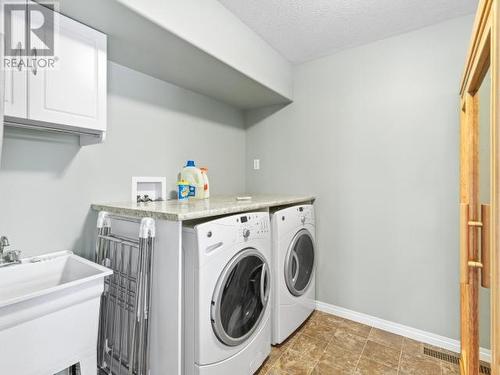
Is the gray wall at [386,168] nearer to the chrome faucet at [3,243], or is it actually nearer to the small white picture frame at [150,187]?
the small white picture frame at [150,187]

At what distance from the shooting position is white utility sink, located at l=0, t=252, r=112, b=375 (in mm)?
958

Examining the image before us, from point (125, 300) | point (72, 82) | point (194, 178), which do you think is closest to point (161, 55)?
point (72, 82)

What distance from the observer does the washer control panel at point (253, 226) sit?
1488 millimetres

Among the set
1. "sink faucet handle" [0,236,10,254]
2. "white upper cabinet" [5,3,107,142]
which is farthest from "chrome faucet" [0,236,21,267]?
"white upper cabinet" [5,3,107,142]

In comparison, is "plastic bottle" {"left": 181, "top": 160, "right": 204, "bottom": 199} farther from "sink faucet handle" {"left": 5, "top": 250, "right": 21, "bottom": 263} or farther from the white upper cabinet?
"sink faucet handle" {"left": 5, "top": 250, "right": 21, "bottom": 263}

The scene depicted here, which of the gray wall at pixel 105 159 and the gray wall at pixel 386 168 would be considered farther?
the gray wall at pixel 386 168

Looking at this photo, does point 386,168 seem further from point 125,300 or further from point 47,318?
point 47,318

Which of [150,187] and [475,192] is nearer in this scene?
[475,192]

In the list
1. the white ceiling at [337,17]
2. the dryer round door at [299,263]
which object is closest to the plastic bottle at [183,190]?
the dryer round door at [299,263]

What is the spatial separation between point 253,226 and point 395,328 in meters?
1.54

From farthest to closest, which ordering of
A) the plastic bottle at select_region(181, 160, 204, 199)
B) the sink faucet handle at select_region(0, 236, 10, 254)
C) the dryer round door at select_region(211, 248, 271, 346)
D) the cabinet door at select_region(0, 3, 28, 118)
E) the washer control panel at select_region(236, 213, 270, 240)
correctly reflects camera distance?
the plastic bottle at select_region(181, 160, 204, 199) < the washer control panel at select_region(236, 213, 270, 240) < the dryer round door at select_region(211, 248, 271, 346) < the sink faucet handle at select_region(0, 236, 10, 254) < the cabinet door at select_region(0, 3, 28, 118)

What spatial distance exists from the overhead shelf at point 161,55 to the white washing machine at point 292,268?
1096 millimetres

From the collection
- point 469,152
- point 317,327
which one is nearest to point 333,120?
point 469,152

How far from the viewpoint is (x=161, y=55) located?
1.63m
